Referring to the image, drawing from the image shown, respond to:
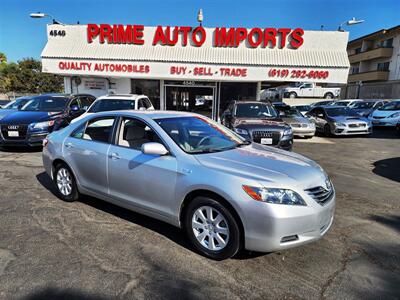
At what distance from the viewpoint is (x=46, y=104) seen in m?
10.1

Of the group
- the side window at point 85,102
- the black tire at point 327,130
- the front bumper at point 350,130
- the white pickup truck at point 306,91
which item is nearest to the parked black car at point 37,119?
the side window at point 85,102

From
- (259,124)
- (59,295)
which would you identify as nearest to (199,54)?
(259,124)

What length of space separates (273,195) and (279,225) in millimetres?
291

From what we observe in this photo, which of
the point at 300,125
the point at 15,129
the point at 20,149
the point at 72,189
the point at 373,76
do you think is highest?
the point at 373,76

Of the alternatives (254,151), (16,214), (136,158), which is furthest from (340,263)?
(16,214)

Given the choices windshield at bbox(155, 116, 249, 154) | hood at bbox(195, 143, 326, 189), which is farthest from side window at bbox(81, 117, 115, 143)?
hood at bbox(195, 143, 326, 189)

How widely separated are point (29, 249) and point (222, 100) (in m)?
14.4

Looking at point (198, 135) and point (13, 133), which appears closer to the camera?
point (198, 135)

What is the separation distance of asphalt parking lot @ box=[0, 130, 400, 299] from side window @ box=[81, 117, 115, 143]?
44.4 inches

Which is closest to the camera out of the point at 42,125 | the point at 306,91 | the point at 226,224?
the point at 226,224

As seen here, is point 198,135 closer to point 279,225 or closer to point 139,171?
point 139,171

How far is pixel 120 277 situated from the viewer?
116 inches

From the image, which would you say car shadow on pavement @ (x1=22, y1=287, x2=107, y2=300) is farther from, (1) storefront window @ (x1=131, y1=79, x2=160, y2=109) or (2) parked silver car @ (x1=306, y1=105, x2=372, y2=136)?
(1) storefront window @ (x1=131, y1=79, x2=160, y2=109)

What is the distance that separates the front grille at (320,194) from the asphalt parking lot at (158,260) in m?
0.69
